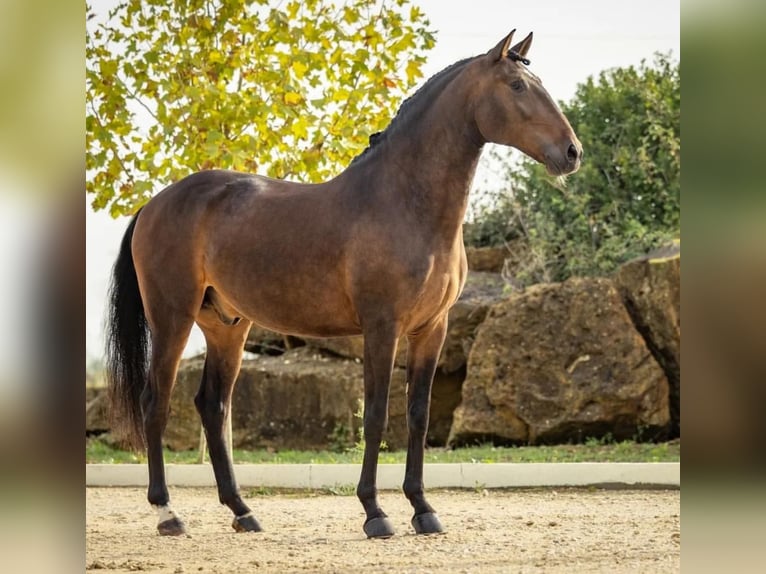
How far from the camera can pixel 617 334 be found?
355 inches

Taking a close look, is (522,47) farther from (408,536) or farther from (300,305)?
(408,536)

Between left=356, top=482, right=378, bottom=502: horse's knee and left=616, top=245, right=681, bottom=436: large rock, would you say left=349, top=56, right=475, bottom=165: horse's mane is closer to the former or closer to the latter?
left=356, top=482, right=378, bottom=502: horse's knee

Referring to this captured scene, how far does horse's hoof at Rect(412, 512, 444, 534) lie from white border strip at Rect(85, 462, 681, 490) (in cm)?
213

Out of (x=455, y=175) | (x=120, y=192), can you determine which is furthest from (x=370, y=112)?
(x=455, y=175)

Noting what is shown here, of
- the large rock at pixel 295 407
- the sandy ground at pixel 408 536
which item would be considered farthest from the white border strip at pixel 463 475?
the large rock at pixel 295 407

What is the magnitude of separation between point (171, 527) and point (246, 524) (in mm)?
417

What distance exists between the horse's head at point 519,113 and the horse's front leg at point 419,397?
107cm

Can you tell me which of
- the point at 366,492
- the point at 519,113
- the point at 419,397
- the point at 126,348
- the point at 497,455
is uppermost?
the point at 519,113

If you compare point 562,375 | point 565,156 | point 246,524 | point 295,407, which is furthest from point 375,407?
point 295,407

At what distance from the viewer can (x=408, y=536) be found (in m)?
5.33

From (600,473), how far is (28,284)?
626 centimetres

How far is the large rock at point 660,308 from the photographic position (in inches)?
361

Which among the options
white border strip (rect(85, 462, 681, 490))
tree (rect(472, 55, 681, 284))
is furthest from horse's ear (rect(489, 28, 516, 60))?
tree (rect(472, 55, 681, 284))

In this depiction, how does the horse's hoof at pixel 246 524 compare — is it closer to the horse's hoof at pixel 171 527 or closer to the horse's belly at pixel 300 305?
the horse's hoof at pixel 171 527
